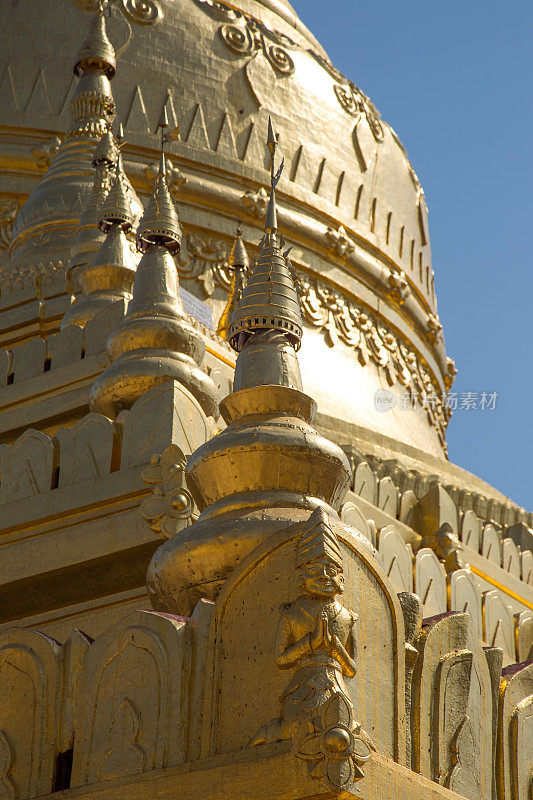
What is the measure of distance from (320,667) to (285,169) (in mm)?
19776

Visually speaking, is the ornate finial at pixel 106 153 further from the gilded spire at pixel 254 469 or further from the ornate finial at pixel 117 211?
the gilded spire at pixel 254 469

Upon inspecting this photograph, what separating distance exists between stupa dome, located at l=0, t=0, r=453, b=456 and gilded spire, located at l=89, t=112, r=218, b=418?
11.8m

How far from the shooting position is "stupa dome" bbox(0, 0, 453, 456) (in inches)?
856

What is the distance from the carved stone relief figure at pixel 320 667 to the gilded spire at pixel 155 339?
123 inches

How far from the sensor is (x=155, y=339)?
24.8 feet

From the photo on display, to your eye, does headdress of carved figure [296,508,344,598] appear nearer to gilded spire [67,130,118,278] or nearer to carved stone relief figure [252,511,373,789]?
carved stone relief figure [252,511,373,789]

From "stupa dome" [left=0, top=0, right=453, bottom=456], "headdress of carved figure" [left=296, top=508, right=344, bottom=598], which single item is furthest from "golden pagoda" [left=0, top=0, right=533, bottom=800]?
"stupa dome" [left=0, top=0, right=453, bottom=456]

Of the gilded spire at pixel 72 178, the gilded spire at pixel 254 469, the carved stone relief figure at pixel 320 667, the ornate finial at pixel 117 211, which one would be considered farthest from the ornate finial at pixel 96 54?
the carved stone relief figure at pixel 320 667

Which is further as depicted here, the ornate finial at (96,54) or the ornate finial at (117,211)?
the ornate finial at (96,54)

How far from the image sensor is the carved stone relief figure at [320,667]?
3.82 metres

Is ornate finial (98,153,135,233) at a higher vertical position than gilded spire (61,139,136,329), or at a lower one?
higher

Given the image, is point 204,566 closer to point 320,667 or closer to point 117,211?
point 320,667

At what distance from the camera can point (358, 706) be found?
13.4 ft

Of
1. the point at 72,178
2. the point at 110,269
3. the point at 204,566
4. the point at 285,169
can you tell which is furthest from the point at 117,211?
the point at 285,169
